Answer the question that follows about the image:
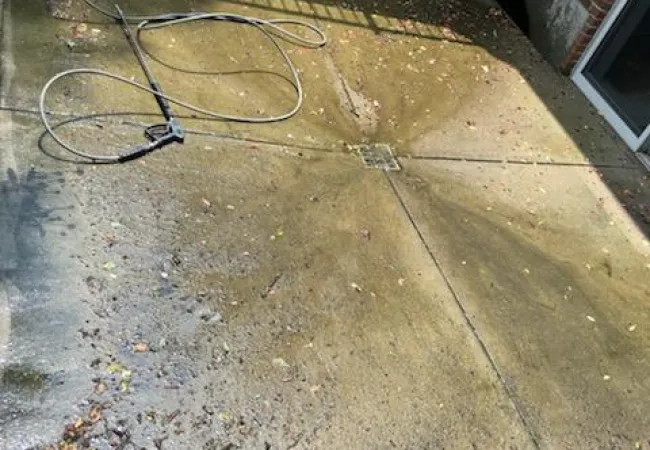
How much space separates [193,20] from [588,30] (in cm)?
309

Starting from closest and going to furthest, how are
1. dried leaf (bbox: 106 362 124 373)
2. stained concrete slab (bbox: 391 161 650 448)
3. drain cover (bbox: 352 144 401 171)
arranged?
dried leaf (bbox: 106 362 124 373) < stained concrete slab (bbox: 391 161 650 448) < drain cover (bbox: 352 144 401 171)

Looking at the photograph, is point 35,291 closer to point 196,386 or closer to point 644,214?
point 196,386

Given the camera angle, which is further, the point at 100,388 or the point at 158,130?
the point at 158,130

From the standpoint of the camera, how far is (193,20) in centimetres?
411

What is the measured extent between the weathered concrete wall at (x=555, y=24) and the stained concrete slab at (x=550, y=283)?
155cm

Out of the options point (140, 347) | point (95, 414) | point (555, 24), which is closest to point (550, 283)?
point (140, 347)

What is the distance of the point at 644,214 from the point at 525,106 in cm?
114

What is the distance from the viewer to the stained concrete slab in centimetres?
285

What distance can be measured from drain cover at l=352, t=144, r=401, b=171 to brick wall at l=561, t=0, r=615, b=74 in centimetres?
226

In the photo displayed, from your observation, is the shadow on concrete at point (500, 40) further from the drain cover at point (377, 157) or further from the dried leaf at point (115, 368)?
the dried leaf at point (115, 368)

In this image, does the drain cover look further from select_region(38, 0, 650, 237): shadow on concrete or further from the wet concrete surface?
select_region(38, 0, 650, 237): shadow on concrete

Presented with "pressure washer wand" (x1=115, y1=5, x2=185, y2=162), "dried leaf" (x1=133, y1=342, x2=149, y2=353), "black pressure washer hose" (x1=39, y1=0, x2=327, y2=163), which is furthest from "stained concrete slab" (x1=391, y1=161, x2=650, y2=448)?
"dried leaf" (x1=133, y1=342, x2=149, y2=353)

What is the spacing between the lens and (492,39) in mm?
5121

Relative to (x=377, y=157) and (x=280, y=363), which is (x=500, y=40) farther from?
(x=280, y=363)
